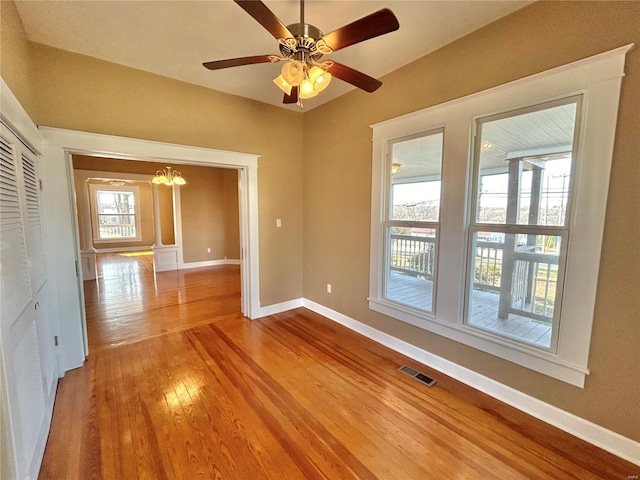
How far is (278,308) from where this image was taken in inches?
151

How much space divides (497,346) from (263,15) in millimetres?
2607

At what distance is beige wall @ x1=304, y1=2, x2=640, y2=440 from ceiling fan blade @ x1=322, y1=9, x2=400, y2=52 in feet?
4.02

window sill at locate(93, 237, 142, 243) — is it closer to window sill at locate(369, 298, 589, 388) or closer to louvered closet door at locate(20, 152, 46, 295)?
louvered closet door at locate(20, 152, 46, 295)

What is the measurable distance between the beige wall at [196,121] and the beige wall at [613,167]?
941mm

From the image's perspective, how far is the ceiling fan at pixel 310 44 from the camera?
1.22m

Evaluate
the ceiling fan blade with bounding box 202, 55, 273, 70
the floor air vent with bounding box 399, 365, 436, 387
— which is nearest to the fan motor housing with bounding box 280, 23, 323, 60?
the ceiling fan blade with bounding box 202, 55, 273, 70

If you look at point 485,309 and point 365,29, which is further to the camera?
point 485,309

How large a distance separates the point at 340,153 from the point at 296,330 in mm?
2223

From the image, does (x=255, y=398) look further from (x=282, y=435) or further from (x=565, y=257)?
(x=565, y=257)

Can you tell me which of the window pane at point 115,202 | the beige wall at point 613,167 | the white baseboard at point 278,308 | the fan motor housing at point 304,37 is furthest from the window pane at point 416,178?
the window pane at point 115,202

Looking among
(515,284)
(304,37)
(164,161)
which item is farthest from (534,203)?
(164,161)

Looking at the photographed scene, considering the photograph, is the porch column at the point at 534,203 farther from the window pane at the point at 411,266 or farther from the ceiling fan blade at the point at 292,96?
the ceiling fan blade at the point at 292,96

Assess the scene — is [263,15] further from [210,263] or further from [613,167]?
[210,263]

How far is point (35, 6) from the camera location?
1.83m
